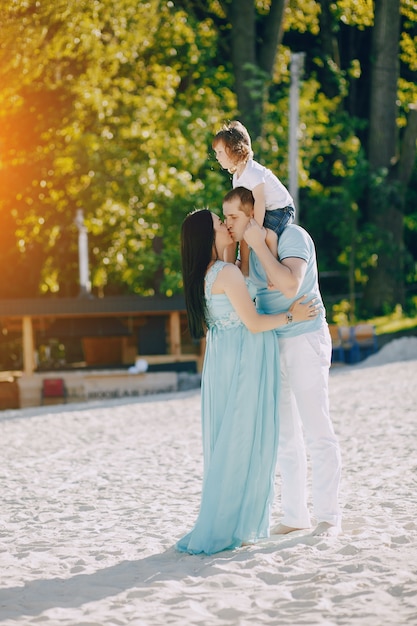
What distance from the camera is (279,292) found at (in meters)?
6.18

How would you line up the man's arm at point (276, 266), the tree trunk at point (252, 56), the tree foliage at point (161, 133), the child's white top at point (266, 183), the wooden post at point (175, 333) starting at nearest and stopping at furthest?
the man's arm at point (276, 266)
the child's white top at point (266, 183)
the wooden post at point (175, 333)
the tree foliage at point (161, 133)
the tree trunk at point (252, 56)

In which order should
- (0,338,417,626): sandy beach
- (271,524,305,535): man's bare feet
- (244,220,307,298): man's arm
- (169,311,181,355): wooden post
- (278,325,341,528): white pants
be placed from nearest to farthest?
(0,338,417,626): sandy beach → (244,220,307,298): man's arm → (278,325,341,528): white pants → (271,524,305,535): man's bare feet → (169,311,181,355): wooden post

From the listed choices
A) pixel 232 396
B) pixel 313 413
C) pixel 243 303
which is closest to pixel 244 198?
pixel 243 303

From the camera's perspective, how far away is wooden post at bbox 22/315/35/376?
19.8 meters

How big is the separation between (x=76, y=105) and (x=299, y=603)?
20831 millimetres

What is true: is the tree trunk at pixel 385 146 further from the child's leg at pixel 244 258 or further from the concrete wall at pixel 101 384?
the child's leg at pixel 244 258

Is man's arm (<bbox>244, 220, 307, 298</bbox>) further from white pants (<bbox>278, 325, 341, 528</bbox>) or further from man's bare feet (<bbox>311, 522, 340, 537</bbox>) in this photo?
man's bare feet (<bbox>311, 522, 340, 537</bbox>)

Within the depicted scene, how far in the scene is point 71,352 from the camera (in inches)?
931

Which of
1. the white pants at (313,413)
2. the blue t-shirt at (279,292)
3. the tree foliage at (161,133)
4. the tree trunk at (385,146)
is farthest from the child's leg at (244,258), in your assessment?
the tree trunk at (385,146)

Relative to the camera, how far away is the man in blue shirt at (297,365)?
234 inches

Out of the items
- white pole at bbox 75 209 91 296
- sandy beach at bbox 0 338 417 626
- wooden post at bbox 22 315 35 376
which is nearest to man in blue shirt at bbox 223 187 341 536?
sandy beach at bbox 0 338 417 626

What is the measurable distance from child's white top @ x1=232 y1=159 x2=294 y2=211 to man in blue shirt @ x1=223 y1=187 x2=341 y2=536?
0.19 feet

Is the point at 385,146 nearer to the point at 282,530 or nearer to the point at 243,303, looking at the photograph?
the point at 282,530

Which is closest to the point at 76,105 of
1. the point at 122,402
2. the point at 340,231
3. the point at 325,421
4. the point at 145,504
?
the point at 340,231
